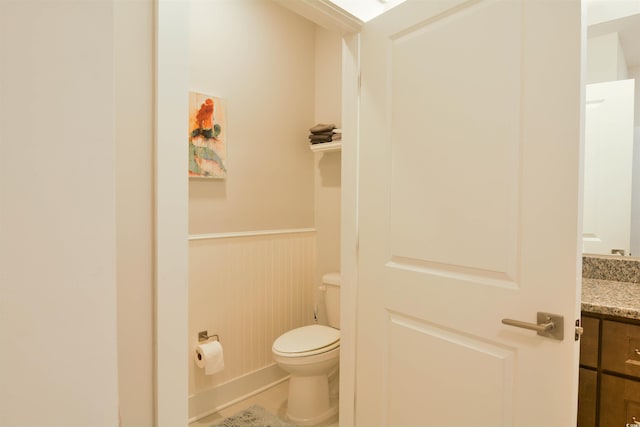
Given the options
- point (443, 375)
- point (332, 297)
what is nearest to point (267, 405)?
point (332, 297)

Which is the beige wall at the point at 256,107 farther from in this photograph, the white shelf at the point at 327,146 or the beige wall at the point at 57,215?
the beige wall at the point at 57,215

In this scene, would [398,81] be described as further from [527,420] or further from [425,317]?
[527,420]

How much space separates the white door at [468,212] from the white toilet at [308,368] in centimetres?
51

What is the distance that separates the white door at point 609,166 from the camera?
1.57 meters

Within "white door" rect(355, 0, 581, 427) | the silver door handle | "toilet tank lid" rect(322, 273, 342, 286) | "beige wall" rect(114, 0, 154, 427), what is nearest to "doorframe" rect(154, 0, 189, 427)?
"beige wall" rect(114, 0, 154, 427)

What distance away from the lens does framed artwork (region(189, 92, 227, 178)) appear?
2.04 meters

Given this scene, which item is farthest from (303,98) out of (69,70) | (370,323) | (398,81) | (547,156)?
(69,70)

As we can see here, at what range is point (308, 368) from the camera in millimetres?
1941

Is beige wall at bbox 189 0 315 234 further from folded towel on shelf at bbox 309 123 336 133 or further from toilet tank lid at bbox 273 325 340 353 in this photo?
toilet tank lid at bbox 273 325 340 353

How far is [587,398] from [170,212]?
1440 mm

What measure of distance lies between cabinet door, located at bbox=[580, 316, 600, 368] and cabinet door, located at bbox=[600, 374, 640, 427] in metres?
0.05

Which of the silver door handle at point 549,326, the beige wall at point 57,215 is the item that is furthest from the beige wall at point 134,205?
the silver door handle at point 549,326

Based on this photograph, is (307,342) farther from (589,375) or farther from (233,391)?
(589,375)

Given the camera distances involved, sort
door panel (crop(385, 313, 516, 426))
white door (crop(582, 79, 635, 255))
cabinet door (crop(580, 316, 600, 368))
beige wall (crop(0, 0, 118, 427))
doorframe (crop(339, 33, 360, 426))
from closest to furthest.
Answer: beige wall (crop(0, 0, 118, 427)) < door panel (crop(385, 313, 516, 426)) < cabinet door (crop(580, 316, 600, 368)) < doorframe (crop(339, 33, 360, 426)) < white door (crop(582, 79, 635, 255))
